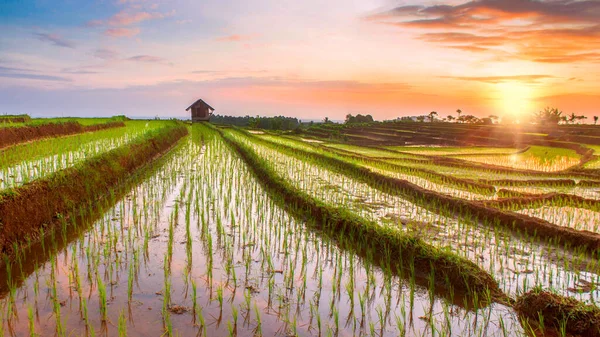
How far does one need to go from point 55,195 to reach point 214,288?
3.13 metres

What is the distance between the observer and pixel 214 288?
3561 mm

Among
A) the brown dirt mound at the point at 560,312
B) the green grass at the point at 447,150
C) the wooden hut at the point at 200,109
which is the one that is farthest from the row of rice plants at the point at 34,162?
the wooden hut at the point at 200,109

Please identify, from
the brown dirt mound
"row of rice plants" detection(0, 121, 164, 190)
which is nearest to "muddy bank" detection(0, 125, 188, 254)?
"row of rice plants" detection(0, 121, 164, 190)

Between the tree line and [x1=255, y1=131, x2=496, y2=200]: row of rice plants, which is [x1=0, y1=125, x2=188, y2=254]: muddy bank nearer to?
[x1=255, y1=131, x2=496, y2=200]: row of rice plants

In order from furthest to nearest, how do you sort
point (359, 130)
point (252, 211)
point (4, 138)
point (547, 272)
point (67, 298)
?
point (359, 130), point (4, 138), point (252, 211), point (547, 272), point (67, 298)

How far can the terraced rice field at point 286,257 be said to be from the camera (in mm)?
3043

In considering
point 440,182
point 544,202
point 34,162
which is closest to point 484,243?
point 544,202

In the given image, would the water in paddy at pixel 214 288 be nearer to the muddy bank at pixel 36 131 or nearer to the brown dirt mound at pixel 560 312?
the brown dirt mound at pixel 560 312

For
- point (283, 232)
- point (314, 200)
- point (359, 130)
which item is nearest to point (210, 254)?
point (283, 232)

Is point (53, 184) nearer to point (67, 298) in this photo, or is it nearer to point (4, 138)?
point (67, 298)

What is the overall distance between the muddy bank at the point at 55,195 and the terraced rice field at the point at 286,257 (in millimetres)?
24

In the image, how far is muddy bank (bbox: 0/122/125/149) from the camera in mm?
10453

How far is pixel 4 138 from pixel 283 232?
8708mm

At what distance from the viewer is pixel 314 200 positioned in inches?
241
